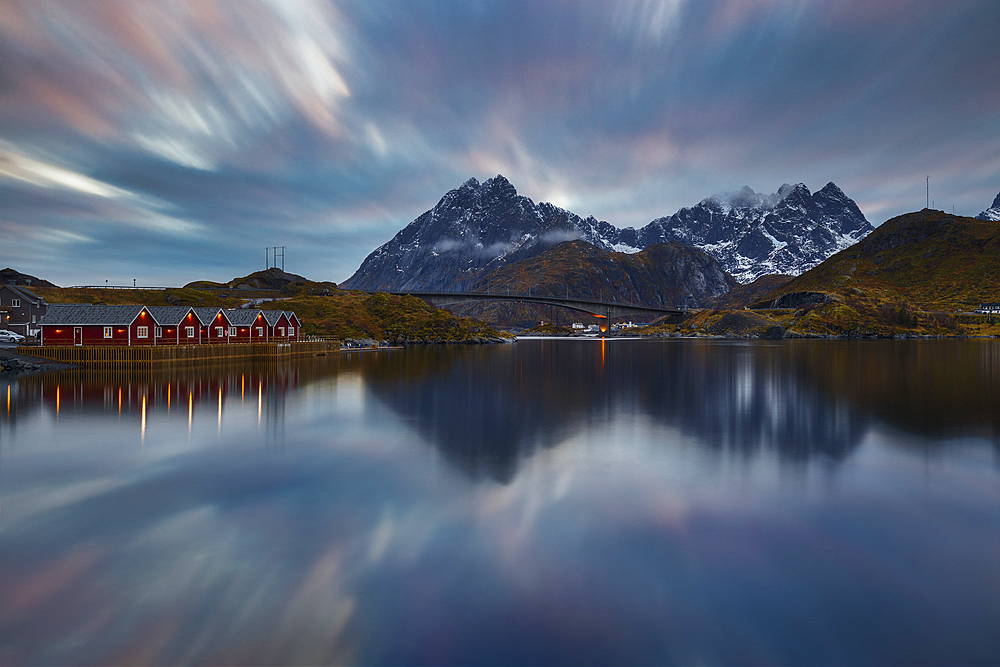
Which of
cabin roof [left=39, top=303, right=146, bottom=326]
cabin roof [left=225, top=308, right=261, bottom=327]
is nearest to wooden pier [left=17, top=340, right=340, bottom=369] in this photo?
cabin roof [left=39, top=303, right=146, bottom=326]

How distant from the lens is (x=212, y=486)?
1583 centimetres

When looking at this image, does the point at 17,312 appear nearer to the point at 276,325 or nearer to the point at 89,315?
the point at 89,315

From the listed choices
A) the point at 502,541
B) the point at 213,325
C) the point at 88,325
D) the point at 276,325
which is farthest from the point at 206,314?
the point at 502,541

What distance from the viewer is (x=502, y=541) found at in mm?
11383

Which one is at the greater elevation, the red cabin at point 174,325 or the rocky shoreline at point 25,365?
the red cabin at point 174,325

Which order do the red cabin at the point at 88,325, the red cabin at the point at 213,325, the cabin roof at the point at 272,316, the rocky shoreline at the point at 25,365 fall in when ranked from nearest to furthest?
the rocky shoreline at the point at 25,365, the red cabin at the point at 88,325, the red cabin at the point at 213,325, the cabin roof at the point at 272,316

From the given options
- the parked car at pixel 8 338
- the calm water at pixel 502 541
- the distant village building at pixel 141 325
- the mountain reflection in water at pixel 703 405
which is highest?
the distant village building at pixel 141 325

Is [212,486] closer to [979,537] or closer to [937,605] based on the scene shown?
[937,605]

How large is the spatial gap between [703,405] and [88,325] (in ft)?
255

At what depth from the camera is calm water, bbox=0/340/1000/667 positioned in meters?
7.75

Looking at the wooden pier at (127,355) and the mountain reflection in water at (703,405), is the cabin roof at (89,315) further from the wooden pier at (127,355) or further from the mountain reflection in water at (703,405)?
the mountain reflection in water at (703,405)

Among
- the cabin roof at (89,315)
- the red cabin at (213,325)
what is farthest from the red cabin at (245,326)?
the cabin roof at (89,315)

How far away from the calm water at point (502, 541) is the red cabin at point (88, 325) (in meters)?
47.6

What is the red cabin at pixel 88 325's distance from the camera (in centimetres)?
6375
